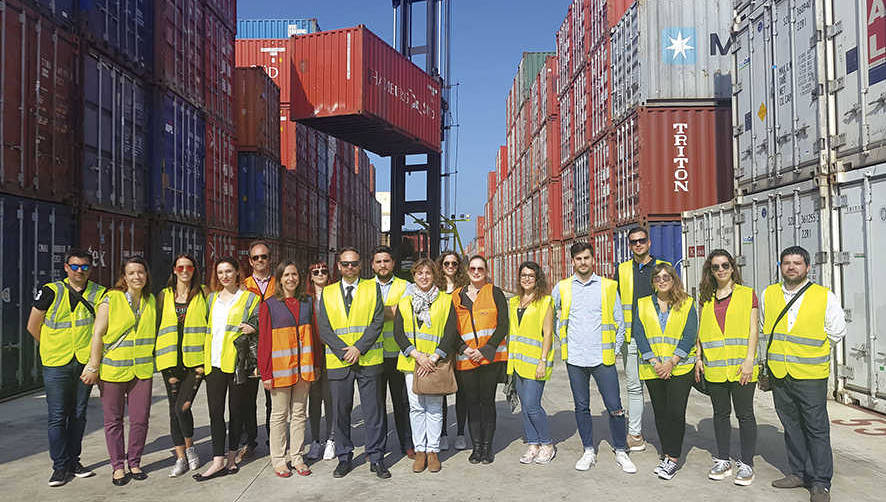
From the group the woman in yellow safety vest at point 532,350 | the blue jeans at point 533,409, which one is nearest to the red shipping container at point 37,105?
the woman in yellow safety vest at point 532,350

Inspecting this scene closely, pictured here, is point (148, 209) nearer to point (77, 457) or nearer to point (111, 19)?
point (111, 19)

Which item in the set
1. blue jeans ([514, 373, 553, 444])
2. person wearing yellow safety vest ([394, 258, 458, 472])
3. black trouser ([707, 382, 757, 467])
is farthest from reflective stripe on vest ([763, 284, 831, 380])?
person wearing yellow safety vest ([394, 258, 458, 472])

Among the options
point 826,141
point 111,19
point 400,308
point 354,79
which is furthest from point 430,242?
point 400,308

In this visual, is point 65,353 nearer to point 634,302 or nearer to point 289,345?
point 289,345

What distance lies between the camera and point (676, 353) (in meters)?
4.48

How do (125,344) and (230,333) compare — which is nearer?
(125,344)

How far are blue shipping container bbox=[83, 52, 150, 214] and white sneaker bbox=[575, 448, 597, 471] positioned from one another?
8.31 m

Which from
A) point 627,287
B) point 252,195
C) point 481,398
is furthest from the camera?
point 252,195

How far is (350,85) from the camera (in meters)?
15.5

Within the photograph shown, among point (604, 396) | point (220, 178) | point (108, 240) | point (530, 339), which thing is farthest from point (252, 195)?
point (604, 396)

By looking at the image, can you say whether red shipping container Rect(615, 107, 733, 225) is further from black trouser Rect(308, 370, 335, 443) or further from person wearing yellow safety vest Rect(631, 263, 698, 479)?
black trouser Rect(308, 370, 335, 443)

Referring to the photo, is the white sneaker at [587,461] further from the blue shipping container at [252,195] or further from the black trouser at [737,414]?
the blue shipping container at [252,195]

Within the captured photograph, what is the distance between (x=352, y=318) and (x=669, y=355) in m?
2.53

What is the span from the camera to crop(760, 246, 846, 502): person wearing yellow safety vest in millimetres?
4055
